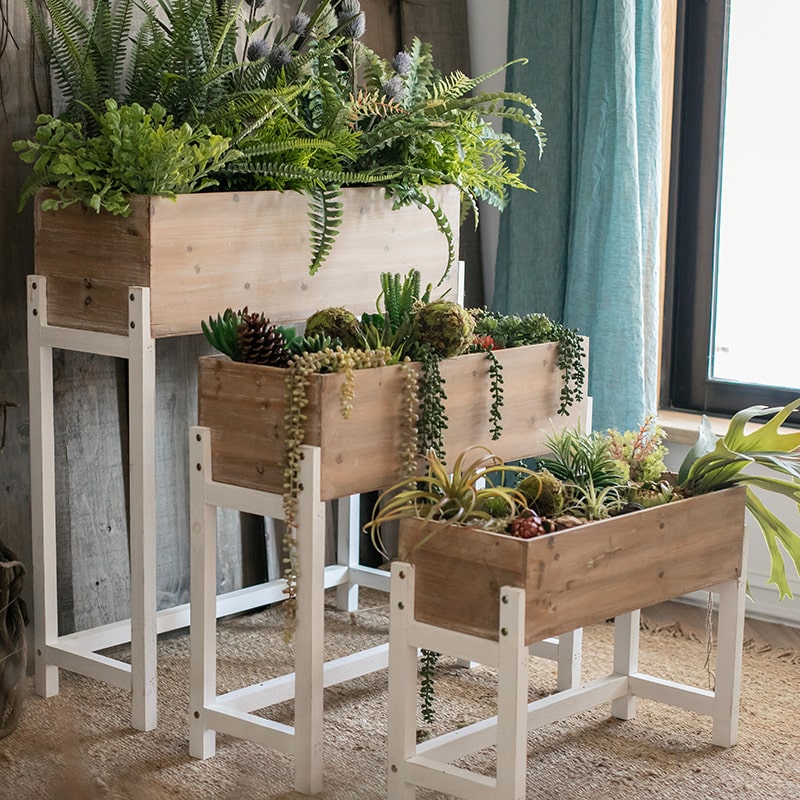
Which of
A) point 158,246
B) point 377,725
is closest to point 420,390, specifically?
point 158,246

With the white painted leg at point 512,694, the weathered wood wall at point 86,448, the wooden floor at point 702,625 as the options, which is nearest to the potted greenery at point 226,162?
the weathered wood wall at point 86,448

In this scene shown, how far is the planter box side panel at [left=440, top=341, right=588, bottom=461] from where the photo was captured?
2441 mm

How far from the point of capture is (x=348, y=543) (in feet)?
10.7

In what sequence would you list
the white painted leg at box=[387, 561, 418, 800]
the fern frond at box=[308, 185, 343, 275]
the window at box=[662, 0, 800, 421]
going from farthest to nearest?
1. the window at box=[662, 0, 800, 421]
2. the fern frond at box=[308, 185, 343, 275]
3. the white painted leg at box=[387, 561, 418, 800]

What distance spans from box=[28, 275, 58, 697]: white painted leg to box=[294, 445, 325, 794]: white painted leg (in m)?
0.67

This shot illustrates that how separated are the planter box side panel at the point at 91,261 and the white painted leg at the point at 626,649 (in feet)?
3.67

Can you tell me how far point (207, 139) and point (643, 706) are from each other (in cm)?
145

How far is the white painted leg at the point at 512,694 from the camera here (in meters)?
1.97

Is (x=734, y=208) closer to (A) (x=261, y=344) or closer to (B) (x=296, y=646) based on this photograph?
(A) (x=261, y=344)

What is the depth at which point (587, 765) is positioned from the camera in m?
2.41

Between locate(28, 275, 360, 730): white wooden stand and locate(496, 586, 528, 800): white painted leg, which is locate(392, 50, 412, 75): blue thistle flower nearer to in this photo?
locate(28, 275, 360, 730): white wooden stand

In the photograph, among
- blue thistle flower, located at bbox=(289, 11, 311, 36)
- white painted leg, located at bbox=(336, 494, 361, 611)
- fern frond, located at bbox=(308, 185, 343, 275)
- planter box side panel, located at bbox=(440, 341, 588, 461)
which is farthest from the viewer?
white painted leg, located at bbox=(336, 494, 361, 611)

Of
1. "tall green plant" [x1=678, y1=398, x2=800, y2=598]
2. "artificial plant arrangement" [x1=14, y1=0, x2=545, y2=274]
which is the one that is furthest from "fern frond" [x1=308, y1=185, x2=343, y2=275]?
"tall green plant" [x1=678, y1=398, x2=800, y2=598]

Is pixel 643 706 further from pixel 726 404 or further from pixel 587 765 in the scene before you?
pixel 726 404
